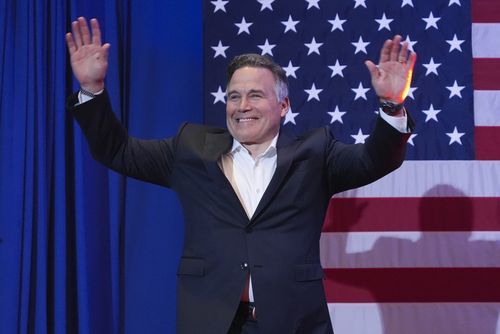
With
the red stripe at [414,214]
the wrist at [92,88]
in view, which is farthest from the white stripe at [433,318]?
the wrist at [92,88]

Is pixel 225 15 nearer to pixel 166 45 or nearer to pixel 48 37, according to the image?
pixel 166 45

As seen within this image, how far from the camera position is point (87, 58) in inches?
68.1

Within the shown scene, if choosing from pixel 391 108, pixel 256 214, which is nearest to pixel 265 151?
pixel 256 214

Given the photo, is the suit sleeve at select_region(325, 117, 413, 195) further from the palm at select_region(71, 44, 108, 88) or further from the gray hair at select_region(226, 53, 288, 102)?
the palm at select_region(71, 44, 108, 88)

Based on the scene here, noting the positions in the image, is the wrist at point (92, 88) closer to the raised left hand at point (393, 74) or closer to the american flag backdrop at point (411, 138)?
the raised left hand at point (393, 74)

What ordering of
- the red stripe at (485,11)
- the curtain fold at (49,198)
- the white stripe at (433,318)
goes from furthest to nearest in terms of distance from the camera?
the red stripe at (485,11) → the white stripe at (433,318) → the curtain fold at (49,198)

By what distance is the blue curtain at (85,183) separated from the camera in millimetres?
2430

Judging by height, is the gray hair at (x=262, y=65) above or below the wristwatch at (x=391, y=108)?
above

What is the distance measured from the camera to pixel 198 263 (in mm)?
1681

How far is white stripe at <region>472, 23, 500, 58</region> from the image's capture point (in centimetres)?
273

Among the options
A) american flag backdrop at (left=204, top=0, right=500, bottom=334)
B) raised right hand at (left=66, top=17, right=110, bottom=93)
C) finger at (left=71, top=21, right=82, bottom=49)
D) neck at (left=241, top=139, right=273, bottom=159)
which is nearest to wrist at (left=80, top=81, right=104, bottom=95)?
raised right hand at (left=66, top=17, right=110, bottom=93)

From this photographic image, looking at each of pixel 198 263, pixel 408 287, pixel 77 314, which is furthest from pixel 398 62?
pixel 77 314

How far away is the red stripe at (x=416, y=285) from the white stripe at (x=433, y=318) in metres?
0.03

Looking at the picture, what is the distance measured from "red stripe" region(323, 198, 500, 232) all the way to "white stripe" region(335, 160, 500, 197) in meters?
0.03
